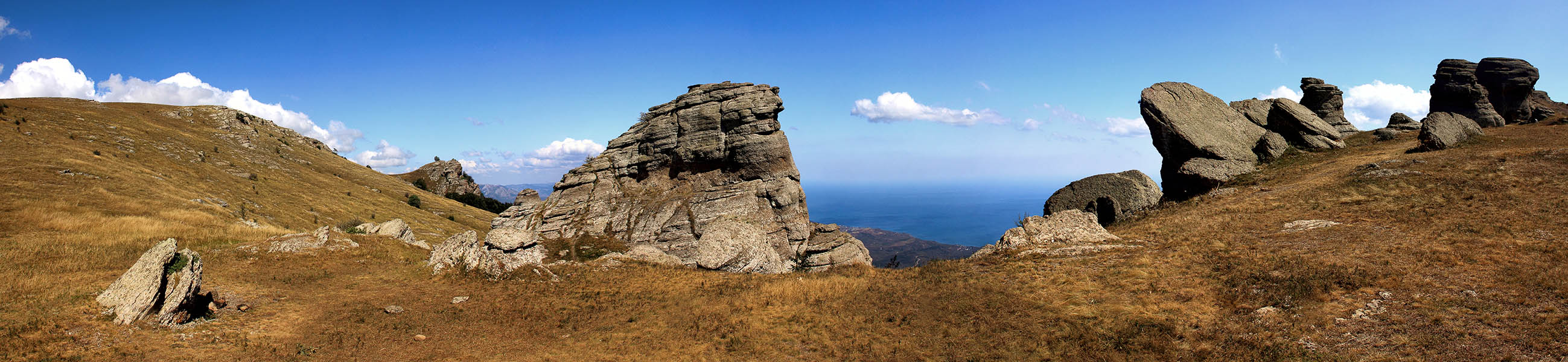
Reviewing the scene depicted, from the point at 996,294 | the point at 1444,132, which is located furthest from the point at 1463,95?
the point at 996,294

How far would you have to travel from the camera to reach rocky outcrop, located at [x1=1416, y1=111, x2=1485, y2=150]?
27.1m

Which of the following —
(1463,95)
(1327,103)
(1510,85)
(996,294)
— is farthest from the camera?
(1510,85)

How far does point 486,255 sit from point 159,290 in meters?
9.14

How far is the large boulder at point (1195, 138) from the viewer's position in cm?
2705

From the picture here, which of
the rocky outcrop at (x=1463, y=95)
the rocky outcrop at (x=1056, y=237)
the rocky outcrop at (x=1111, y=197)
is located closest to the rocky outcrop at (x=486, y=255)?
the rocky outcrop at (x=1056, y=237)

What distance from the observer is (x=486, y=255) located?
899 inches

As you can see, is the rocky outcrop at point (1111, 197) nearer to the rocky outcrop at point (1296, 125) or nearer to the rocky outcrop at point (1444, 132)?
the rocky outcrop at point (1296, 125)

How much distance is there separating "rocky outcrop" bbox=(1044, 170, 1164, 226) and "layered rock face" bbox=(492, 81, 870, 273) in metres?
14.7

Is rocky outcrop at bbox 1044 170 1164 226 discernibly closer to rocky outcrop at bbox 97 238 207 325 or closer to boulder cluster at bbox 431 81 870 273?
boulder cluster at bbox 431 81 870 273

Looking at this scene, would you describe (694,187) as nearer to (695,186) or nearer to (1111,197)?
(695,186)

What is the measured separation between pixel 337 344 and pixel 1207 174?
113 ft

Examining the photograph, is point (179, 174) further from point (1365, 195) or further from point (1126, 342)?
point (1365, 195)

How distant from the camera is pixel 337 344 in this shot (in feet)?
49.6

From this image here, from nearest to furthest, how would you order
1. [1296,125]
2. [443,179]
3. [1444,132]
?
[1444,132], [1296,125], [443,179]
